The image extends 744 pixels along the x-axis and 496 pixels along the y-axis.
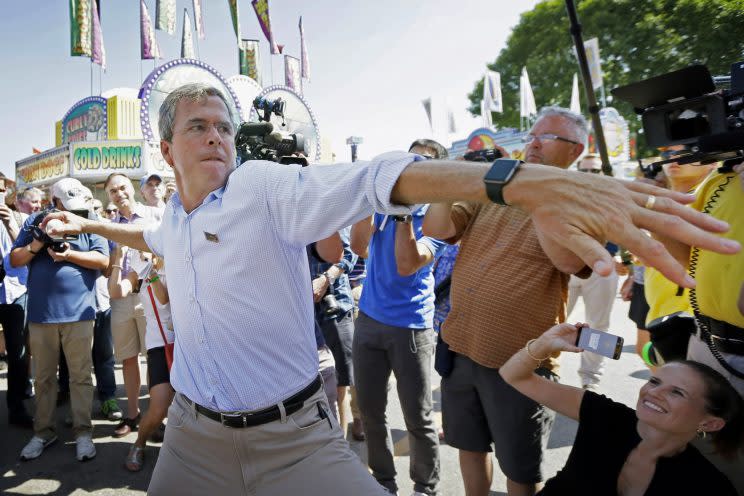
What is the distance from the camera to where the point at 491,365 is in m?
2.23

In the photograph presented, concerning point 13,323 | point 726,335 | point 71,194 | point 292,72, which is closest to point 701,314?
point 726,335

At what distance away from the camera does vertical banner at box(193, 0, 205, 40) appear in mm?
21281

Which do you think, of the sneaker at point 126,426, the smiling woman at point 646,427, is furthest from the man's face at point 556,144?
the sneaker at point 126,426

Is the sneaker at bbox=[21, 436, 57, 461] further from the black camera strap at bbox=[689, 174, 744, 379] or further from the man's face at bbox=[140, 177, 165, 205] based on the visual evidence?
the black camera strap at bbox=[689, 174, 744, 379]

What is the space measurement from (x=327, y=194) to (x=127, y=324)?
3.82 metres

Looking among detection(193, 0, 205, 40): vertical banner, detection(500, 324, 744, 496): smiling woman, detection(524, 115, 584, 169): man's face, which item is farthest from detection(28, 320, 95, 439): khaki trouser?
detection(193, 0, 205, 40): vertical banner

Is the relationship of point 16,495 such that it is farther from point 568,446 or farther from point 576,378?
point 576,378

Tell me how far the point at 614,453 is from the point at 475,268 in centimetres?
96

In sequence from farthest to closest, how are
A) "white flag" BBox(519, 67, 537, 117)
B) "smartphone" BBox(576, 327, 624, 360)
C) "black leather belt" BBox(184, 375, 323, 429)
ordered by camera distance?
"white flag" BBox(519, 67, 537, 117)
"smartphone" BBox(576, 327, 624, 360)
"black leather belt" BBox(184, 375, 323, 429)

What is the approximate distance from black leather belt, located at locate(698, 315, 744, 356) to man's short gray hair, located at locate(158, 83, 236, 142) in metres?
1.94

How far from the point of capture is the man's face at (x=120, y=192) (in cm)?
427

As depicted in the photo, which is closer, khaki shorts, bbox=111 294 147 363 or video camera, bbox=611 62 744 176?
video camera, bbox=611 62 744 176

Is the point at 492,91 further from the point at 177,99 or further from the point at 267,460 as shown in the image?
the point at 267,460

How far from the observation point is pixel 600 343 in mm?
1738
